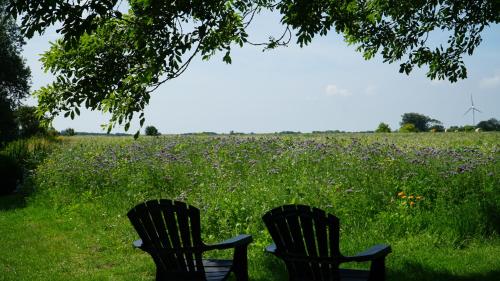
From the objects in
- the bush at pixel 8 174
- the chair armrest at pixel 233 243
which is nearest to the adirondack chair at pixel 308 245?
the chair armrest at pixel 233 243

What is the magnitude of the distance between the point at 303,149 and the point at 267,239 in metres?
5.86

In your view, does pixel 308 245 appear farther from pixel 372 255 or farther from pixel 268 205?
pixel 268 205

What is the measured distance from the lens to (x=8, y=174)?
16.8m

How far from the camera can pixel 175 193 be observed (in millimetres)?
11359

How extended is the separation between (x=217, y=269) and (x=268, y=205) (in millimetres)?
3758

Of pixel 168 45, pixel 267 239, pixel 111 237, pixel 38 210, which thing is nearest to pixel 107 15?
pixel 168 45

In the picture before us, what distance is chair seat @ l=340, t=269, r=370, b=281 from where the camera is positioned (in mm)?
4559

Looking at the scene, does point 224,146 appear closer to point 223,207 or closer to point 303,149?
point 303,149

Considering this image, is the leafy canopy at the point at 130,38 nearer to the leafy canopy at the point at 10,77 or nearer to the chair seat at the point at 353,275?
the chair seat at the point at 353,275

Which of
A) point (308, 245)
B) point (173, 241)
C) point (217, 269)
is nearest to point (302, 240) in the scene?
point (308, 245)

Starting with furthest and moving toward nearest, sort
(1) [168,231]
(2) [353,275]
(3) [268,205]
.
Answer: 1. (3) [268,205]
2. (1) [168,231]
3. (2) [353,275]

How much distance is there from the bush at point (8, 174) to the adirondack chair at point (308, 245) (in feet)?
47.2

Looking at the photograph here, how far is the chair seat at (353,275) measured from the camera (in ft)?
15.0

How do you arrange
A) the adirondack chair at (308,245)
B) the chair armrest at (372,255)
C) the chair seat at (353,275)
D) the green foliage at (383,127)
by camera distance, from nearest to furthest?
the chair armrest at (372,255), the adirondack chair at (308,245), the chair seat at (353,275), the green foliage at (383,127)
